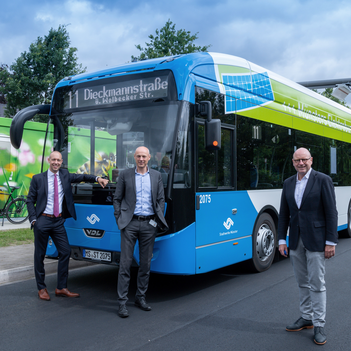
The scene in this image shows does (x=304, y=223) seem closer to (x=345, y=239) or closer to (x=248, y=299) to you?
(x=248, y=299)

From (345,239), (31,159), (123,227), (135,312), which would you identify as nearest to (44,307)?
(135,312)

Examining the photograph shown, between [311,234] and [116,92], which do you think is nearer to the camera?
[311,234]

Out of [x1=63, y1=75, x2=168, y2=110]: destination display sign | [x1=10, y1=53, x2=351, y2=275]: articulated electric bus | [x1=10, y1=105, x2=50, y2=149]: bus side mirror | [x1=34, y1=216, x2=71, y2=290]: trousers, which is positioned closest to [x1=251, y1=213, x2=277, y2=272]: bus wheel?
[x1=10, y1=53, x2=351, y2=275]: articulated electric bus

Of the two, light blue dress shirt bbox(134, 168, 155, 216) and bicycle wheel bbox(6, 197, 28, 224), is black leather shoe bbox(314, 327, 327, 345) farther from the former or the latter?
bicycle wheel bbox(6, 197, 28, 224)

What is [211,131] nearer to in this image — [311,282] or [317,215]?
[317,215]

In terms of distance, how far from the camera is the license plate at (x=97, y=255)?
558cm

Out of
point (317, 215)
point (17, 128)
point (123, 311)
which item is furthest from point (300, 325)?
point (17, 128)

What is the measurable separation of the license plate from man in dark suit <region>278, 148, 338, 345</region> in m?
2.41

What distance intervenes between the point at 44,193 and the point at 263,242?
3653 mm

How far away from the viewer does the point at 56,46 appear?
18.2 metres

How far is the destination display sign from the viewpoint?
5527 mm

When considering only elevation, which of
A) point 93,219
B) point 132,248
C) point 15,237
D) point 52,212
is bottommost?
point 15,237

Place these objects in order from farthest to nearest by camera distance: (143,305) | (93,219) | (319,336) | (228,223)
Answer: (228,223), (93,219), (143,305), (319,336)

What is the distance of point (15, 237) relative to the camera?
9.90 m
